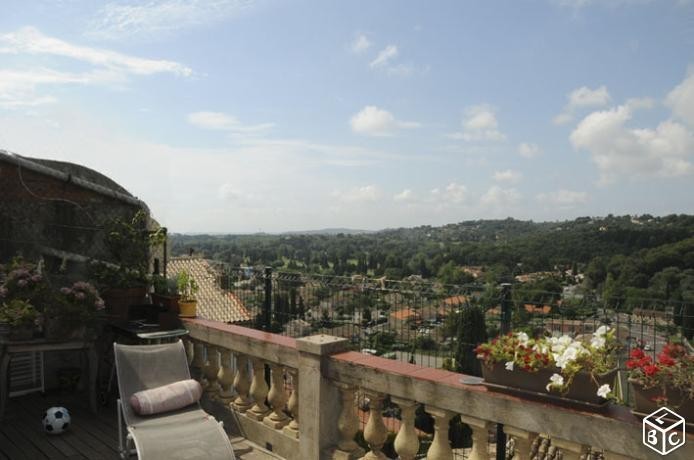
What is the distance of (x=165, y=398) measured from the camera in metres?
4.06

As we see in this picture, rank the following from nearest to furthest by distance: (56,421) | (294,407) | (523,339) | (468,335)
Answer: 1. (523,339)
2. (294,407)
3. (56,421)
4. (468,335)

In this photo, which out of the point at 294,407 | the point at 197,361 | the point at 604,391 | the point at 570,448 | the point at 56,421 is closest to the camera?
the point at 604,391

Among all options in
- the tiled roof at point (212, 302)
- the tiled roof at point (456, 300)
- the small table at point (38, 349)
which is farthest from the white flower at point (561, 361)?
the tiled roof at point (212, 302)

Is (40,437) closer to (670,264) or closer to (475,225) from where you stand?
(670,264)

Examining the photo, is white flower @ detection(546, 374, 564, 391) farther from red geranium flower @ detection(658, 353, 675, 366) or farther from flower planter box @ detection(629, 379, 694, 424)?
red geranium flower @ detection(658, 353, 675, 366)

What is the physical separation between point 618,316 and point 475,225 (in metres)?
110

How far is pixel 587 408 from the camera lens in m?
2.45

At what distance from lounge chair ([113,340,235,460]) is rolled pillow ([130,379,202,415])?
0.05 m

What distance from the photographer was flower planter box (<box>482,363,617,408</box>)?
2.44m

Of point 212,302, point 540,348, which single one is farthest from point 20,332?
point 212,302

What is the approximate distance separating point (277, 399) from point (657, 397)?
2963 mm

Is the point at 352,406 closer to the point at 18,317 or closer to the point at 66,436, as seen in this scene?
the point at 66,436

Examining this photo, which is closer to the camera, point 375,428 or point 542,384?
point 542,384

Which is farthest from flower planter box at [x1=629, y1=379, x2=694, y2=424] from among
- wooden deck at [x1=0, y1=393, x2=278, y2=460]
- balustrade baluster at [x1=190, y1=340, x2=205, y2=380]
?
balustrade baluster at [x1=190, y1=340, x2=205, y2=380]
